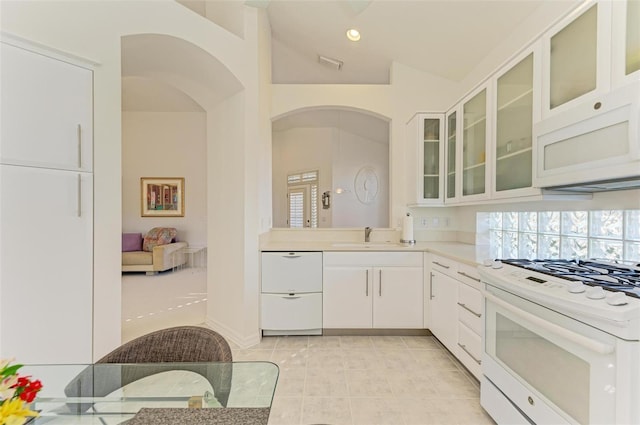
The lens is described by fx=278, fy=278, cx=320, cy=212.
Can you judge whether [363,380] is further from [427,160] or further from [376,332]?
[427,160]

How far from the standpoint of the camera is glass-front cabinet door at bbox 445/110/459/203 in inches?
108

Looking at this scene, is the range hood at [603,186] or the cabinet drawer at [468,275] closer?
the range hood at [603,186]

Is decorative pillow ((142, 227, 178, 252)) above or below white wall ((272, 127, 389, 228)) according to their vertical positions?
below

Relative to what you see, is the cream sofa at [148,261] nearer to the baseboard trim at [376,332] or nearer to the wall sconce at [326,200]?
the wall sconce at [326,200]

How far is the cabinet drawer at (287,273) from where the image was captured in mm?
2703

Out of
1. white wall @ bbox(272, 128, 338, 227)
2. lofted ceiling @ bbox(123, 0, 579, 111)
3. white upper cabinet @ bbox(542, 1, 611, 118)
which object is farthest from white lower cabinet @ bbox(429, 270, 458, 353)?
white wall @ bbox(272, 128, 338, 227)

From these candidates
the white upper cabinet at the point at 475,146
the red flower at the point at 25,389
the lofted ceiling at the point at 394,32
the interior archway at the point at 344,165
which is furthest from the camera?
the interior archway at the point at 344,165

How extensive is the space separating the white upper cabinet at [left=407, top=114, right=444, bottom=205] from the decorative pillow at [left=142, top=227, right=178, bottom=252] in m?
5.03

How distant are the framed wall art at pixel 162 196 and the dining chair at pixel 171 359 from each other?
18.5 ft

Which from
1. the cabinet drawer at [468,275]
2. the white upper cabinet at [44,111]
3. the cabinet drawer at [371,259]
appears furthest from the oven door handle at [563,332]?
the white upper cabinet at [44,111]

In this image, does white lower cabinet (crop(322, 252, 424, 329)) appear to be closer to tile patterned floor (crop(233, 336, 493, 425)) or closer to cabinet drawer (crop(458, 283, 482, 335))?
tile patterned floor (crop(233, 336, 493, 425))

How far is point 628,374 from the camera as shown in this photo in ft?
2.90

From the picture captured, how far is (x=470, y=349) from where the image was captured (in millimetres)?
1966

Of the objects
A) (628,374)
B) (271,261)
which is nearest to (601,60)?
(628,374)
